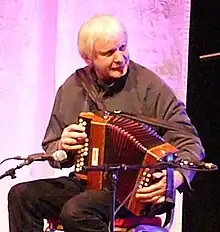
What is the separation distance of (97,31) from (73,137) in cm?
40

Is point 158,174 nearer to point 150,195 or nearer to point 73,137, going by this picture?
point 150,195

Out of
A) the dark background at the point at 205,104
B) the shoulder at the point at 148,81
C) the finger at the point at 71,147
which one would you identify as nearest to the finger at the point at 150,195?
the finger at the point at 71,147

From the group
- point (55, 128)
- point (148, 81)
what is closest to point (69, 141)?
point (55, 128)

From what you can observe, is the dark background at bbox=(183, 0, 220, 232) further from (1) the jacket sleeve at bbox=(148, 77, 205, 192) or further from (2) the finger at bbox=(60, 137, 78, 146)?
(2) the finger at bbox=(60, 137, 78, 146)

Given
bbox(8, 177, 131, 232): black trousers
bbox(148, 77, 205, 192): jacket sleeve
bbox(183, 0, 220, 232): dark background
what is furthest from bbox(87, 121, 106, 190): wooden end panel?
bbox(183, 0, 220, 232): dark background

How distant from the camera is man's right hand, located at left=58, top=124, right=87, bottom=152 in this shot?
244 cm

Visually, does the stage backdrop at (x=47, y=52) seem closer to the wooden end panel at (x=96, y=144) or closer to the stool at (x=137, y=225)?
the stool at (x=137, y=225)

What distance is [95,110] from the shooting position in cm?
263

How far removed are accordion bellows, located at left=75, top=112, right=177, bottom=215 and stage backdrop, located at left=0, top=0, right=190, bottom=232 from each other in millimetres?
949

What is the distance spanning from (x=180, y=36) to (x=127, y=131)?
1.05m

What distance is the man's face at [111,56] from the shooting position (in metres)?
2.57

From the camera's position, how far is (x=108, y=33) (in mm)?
2562

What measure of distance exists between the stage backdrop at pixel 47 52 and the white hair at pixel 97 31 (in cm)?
74

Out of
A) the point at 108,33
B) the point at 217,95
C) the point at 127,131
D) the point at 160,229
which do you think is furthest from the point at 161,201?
the point at 217,95
